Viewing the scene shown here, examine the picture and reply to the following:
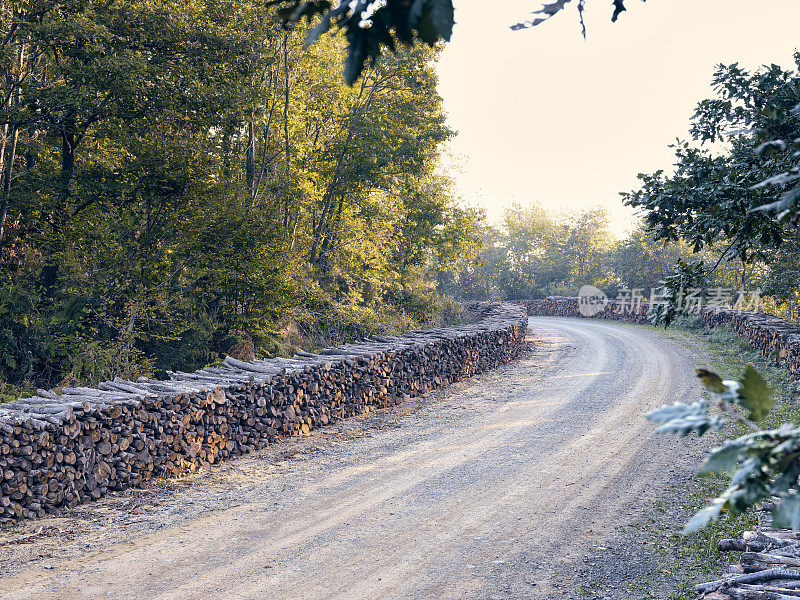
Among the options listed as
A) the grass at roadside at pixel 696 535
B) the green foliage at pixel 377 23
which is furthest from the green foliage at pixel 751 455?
the grass at roadside at pixel 696 535

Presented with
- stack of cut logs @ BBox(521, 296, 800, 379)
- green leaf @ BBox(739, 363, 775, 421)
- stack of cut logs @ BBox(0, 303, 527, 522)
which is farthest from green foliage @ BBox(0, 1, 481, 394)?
green leaf @ BBox(739, 363, 775, 421)

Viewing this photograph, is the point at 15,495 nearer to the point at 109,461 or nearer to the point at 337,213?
the point at 109,461

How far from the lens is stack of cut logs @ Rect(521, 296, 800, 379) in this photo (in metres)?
19.6

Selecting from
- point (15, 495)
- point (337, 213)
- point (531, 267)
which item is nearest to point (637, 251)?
point (531, 267)

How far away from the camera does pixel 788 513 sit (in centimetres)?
190

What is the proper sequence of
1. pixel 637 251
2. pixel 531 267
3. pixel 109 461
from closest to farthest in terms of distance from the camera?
pixel 109 461 < pixel 637 251 < pixel 531 267

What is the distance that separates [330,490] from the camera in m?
10.0

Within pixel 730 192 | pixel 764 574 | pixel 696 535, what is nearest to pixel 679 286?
pixel 730 192

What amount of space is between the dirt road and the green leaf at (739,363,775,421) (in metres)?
5.31

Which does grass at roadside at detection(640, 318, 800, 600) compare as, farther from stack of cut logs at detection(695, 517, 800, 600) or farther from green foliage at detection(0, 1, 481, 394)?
green foliage at detection(0, 1, 481, 394)

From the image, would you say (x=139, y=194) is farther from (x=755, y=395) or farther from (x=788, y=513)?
(x=788, y=513)

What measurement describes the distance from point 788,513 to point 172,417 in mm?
10229

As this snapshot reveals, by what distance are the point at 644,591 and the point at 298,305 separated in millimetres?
17270

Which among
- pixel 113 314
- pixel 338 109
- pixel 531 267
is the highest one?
pixel 338 109
